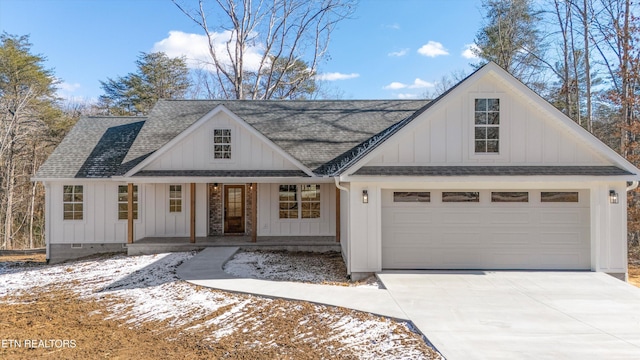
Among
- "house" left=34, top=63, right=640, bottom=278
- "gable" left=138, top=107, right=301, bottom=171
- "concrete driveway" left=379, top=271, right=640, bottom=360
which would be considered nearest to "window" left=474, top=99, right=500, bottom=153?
"house" left=34, top=63, right=640, bottom=278

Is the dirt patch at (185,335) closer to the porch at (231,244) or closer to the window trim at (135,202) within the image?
the porch at (231,244)

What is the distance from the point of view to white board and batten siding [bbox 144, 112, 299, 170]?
1235cm

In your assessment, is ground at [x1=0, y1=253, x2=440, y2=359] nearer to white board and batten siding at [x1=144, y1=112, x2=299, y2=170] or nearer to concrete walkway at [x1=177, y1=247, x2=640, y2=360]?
concrete walkway at [x1=177, y1=247, x2=640, y2=360]

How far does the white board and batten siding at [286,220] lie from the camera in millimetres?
13258

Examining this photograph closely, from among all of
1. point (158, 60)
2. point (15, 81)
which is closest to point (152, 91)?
point (158, 60)

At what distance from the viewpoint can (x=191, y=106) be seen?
51.8ft

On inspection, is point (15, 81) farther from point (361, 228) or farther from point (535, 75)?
point (535, 75)

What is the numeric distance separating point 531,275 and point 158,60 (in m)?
28.5

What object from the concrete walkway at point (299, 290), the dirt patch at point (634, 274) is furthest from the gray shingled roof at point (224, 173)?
the dirt patch at point (634, 274)

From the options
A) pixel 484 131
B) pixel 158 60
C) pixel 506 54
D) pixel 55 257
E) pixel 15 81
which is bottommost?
pixel 55 257

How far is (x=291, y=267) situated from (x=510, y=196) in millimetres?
5935

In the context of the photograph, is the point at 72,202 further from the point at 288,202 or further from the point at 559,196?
the point at 559,196

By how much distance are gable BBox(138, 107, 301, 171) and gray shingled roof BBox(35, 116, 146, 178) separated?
275 cm

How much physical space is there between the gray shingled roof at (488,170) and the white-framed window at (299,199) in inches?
195
